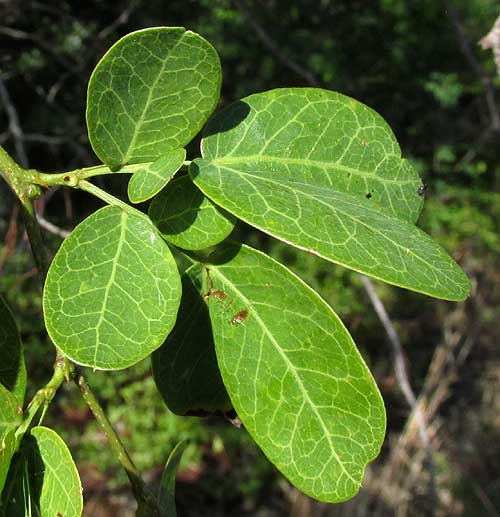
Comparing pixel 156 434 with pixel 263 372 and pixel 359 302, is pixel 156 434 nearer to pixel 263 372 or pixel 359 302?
pixel 359 302

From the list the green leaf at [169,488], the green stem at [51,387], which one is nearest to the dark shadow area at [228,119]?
the green stem at [51,387]

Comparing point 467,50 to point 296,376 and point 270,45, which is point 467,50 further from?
point 296,376

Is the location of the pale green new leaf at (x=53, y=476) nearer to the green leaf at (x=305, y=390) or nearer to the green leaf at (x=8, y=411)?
the green leaf at (x=8, y=411)

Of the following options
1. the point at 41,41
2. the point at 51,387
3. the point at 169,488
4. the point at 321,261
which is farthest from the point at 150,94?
the point at 321,261

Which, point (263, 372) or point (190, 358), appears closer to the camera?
point (263, 372)

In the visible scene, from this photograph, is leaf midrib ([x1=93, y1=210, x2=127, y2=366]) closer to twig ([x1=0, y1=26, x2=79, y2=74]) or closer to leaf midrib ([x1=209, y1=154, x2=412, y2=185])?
leaf midrib ([x1=209, y1=154, x2=412, y2=185])

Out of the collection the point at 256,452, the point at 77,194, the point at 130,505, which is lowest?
Answer: the point at 130,505

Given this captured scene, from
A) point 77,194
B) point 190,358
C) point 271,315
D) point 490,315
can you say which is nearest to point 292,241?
point 271,315

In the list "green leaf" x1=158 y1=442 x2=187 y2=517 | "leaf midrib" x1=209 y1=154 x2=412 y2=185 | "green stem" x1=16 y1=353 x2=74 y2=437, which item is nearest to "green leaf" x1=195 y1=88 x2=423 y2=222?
"leaf midrib" x1=209 y1=154 x2=412 y2=185
